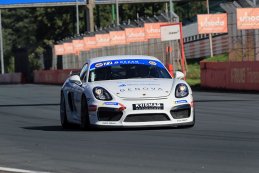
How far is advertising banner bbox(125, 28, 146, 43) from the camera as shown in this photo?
48225mm

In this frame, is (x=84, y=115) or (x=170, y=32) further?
(x=170, y=32)

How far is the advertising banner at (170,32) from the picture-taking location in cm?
3728

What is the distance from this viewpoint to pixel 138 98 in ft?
44.7

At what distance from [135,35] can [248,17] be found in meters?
14.8

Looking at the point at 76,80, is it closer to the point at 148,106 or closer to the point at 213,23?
the point at 148,106

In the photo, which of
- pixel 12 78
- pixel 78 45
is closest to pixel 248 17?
pixel 78 45

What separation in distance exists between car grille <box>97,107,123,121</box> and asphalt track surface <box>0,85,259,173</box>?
0.81ft

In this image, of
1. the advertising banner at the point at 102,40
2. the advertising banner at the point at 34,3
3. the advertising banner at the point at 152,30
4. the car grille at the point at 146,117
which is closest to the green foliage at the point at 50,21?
the advertising banner at the point at 34,3

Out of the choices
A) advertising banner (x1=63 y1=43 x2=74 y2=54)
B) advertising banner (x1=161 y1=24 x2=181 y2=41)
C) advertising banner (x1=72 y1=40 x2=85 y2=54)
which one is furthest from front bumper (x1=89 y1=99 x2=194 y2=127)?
advertising banner (x1=63 y1=43 x2=74 y2=54)

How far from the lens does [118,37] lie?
5216cm

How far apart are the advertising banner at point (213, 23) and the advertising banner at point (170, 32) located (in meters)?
3.03

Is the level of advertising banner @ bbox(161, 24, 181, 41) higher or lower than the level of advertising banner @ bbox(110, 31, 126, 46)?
higher

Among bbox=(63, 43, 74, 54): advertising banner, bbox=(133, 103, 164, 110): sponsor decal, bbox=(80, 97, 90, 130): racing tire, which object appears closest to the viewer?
bbox=(133, 103, 164, 110): sponsor decal

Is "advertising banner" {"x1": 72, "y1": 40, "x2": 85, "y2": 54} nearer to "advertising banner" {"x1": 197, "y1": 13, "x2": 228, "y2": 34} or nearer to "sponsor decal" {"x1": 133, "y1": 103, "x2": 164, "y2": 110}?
"advertising banner" {"x1": 197, "y1": 13, "x2": 228, "y2": 34}
